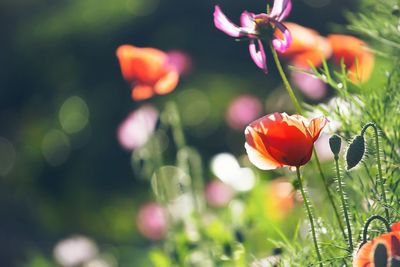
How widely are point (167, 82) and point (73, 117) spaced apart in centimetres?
248

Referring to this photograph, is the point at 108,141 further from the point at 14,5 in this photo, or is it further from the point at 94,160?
the point at 14,5

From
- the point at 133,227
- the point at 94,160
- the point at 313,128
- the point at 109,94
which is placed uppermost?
the point at 109,94

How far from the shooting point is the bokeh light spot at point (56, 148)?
383cm

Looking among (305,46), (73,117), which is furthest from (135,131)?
(73,117)

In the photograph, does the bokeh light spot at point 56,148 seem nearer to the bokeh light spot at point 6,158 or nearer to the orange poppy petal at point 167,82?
the bokeh light spot at point 6,158

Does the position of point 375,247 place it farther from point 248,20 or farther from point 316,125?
point 248,20

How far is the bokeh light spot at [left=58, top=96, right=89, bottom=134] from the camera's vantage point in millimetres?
3848

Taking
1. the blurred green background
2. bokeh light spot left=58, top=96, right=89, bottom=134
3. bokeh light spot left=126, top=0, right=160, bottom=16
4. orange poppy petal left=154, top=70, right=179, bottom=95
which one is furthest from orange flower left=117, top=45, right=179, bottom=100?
bokeh light spot left=126, top=0, right=160, bottom=16

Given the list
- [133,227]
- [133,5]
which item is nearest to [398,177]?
[133,227]

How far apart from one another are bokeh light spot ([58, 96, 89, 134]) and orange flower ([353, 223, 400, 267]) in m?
3.09

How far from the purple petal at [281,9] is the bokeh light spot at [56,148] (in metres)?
2.90

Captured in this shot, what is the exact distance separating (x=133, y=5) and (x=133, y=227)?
1.28 meters

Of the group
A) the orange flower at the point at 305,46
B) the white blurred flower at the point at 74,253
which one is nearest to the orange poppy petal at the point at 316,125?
the orange flower at the point at 305,46

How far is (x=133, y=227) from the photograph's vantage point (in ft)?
10.7
